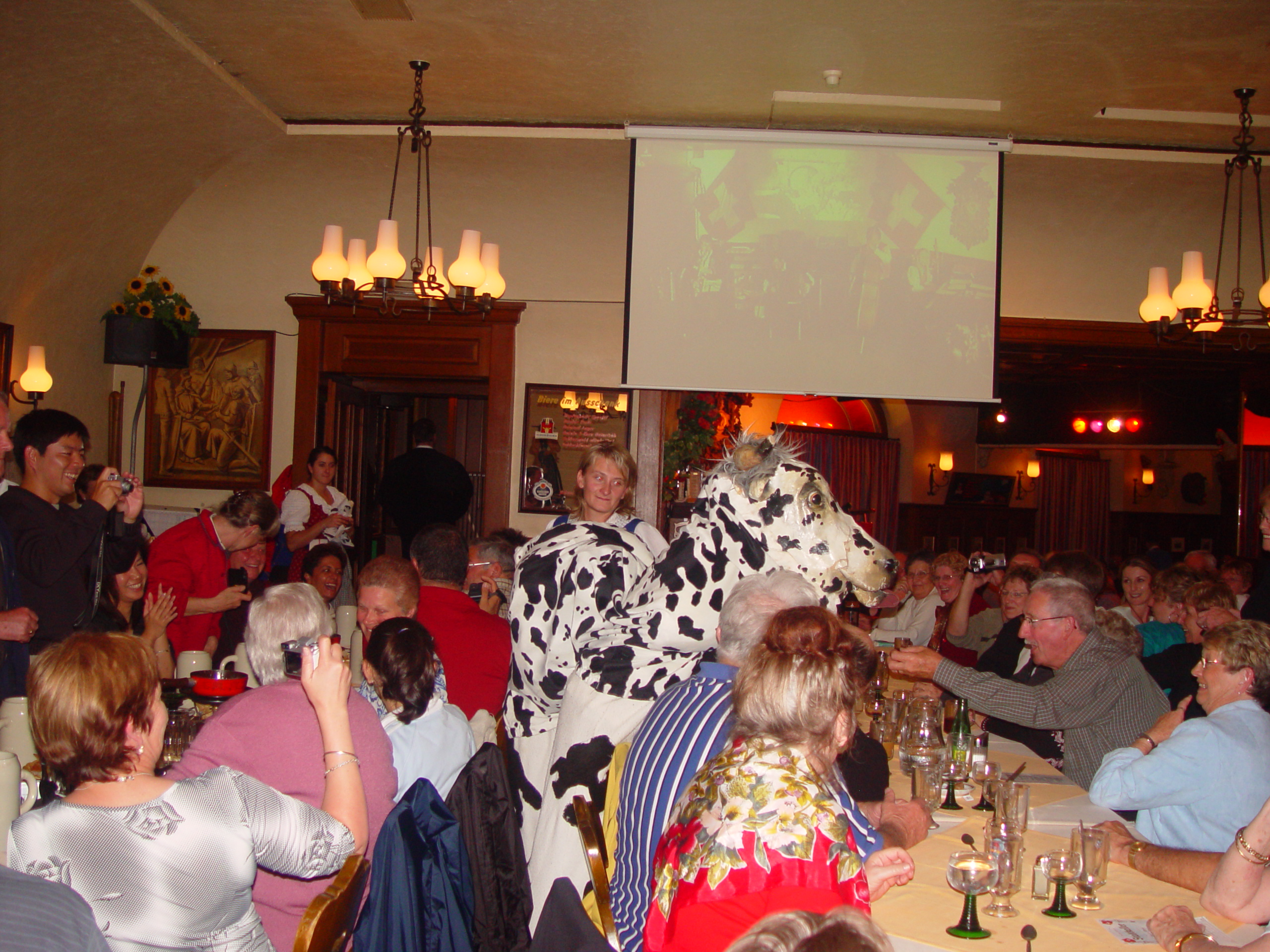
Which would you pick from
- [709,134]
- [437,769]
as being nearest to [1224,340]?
[709,134]

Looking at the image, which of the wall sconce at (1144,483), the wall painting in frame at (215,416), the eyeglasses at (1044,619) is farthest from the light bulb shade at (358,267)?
the wall sconce at (1144,483)

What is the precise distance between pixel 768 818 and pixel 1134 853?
4.31 ft

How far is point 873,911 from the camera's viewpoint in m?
2.05

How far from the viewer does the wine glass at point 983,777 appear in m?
2.88

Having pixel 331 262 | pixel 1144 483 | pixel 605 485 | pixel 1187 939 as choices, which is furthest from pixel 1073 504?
pixel 1187 939

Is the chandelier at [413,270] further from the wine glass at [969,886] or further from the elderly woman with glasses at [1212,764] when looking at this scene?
the wine glass at [969,886]

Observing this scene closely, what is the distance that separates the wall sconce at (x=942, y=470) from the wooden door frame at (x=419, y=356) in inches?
382

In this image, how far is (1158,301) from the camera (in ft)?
20.9

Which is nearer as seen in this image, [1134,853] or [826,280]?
[1134,853]

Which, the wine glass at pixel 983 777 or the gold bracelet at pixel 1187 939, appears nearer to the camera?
the gold bracelet at pixel 1187 939

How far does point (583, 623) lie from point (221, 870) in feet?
4.09

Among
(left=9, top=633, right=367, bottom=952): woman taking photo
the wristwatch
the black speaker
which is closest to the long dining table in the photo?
the wristwatch

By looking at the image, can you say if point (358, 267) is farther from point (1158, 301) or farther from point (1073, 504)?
point (1073, 504)

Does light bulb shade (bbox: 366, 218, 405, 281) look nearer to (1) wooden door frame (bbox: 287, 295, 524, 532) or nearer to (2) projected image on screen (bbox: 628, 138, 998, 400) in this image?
(1) wooden door frame (bbox: 287, 295, 524, 532)
